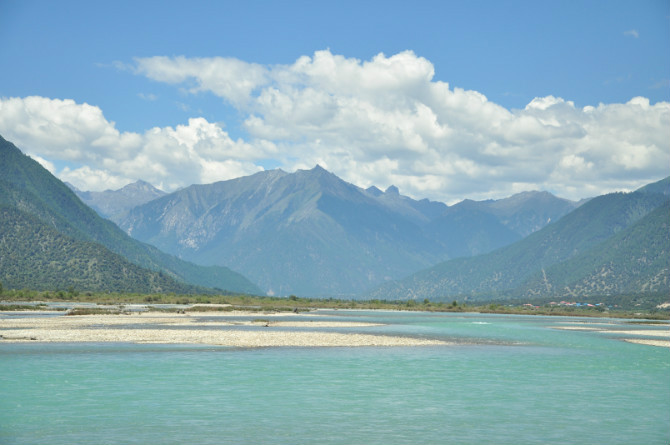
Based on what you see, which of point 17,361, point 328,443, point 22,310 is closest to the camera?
point 328,443

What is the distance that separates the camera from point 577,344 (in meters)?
87.7

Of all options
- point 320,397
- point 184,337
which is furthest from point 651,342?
point 320,397

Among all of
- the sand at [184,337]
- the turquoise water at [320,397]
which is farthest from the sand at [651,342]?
Answer: the sand at [184,337]

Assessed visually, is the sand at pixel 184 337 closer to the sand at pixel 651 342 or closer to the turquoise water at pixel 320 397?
the turquoise water at pixel 320 397

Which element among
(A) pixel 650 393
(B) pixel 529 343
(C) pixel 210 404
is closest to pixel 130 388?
(C) pixel 210 404

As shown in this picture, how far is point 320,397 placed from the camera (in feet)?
142

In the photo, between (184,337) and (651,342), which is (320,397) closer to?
(184,337)

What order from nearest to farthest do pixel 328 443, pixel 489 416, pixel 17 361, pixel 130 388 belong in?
1. pixel 328 443
2. pixel 489 416
3. pixel 130 388
4. pixel 17 361

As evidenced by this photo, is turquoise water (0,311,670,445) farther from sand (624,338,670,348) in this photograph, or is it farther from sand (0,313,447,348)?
sand (624,338,670,348)

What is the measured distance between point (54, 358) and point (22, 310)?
93575 mm

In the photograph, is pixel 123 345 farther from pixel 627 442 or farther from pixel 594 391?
pixel 627 442

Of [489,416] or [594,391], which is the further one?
[594,391]

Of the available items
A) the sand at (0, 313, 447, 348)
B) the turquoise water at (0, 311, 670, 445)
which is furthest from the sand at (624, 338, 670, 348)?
the sand at (0, 313, 447, 348)

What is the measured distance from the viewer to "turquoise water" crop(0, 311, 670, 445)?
33.8 m
